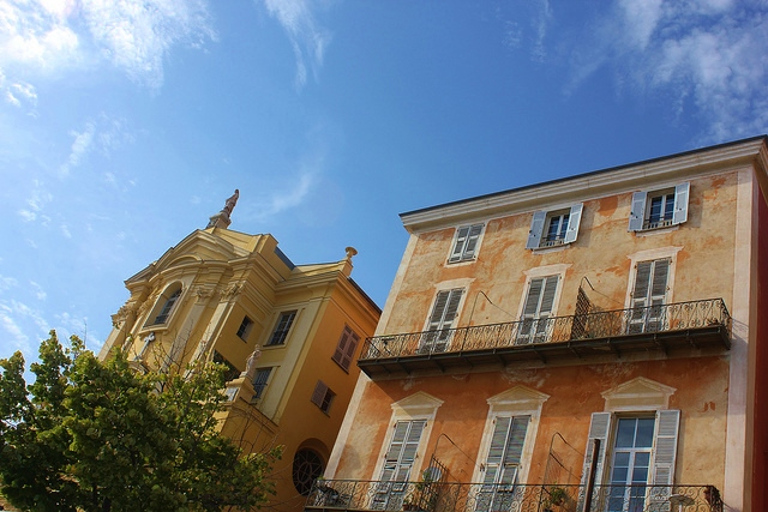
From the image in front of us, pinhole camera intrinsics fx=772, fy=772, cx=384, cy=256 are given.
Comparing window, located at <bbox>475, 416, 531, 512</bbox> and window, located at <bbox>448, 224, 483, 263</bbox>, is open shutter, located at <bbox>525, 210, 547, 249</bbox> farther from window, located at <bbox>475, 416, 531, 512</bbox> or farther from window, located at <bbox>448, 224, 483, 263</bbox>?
window, located at <bbox>475, 416, 531, 512</bbox>

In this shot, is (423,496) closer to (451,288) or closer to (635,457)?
(635,457)

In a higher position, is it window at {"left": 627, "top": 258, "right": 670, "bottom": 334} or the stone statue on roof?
the stone statue on roof

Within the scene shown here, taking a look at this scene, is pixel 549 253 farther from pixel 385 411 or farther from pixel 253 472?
pixel 253 472

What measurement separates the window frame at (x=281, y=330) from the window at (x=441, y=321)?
8096 millimetres

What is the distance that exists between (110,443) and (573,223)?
13141 mm

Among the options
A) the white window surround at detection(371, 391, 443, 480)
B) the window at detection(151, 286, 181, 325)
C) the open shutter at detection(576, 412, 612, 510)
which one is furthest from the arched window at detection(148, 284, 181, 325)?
the open shutter at detection(576, 412, 612, 510)

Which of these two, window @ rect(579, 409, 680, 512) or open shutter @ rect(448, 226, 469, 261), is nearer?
window @ rect(579, 409, 680, 512)

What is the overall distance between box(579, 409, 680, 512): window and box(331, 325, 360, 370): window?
13.6m

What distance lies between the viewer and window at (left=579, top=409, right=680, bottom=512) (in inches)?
581

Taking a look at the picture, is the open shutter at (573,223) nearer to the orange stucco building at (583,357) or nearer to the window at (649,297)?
the orange stucco building at (583,357)

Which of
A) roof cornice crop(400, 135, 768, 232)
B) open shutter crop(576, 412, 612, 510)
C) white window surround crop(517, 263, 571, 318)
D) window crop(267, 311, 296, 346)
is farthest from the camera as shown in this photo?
window crop(267, 311, 296, 346)

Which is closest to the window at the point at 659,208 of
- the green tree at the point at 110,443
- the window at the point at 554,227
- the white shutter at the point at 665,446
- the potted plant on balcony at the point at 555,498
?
the window at the point at 554,227

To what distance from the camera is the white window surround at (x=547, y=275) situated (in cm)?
1997

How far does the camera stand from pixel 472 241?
927 inches
